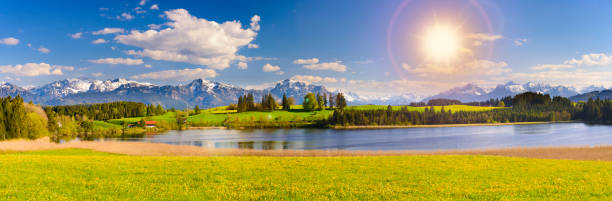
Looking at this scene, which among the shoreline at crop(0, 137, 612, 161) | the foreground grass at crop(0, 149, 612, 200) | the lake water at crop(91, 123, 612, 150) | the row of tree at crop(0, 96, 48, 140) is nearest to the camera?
the foreground grass at crop(0, 149, 612, 200)

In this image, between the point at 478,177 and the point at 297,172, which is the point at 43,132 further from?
the point at 478,177

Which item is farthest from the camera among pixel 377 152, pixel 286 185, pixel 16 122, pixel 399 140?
pixel 399 140

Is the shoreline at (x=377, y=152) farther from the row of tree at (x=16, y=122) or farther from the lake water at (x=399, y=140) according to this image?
the row of tree at (x=16, y=122)

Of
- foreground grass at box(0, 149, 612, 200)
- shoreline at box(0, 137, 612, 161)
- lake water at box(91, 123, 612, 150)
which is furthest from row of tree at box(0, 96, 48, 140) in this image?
foreground grass at box(0, 149, 612, 200)

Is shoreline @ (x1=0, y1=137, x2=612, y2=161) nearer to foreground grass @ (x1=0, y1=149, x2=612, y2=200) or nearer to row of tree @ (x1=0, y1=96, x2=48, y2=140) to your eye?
row of tree @ (x1=0, y1=96, x2=48, y2=140)

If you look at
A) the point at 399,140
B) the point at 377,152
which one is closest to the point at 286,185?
the point at 377,152

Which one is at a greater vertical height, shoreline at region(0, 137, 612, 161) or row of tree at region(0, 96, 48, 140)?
row of tree at region(0, 96, 48, 140)

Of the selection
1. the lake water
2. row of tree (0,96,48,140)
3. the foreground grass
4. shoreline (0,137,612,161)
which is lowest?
the lake water

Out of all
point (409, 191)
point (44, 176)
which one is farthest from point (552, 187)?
point (44, 176)

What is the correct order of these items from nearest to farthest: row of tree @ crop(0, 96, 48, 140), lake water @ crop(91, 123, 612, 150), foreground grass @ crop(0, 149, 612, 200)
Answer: foreground grass @ crop(0, 149, 612, 200) < lake water @ crop(91, 123, 612, 150) < row of tree @ crop(0, 96, 48, 140)

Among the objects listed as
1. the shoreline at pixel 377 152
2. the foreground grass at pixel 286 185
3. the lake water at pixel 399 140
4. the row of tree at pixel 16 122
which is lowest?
the lake water at pixel 399 140

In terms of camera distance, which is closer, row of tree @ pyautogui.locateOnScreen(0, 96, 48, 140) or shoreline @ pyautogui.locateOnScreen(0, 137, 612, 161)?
shoreline @ pyautogui.locateOnScreen(0, 137, 612, 161)

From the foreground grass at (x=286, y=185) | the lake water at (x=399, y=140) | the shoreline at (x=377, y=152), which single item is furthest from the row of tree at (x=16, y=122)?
the foreground grass at (x=286, y=185)

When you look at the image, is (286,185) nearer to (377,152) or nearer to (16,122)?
(377,152)
